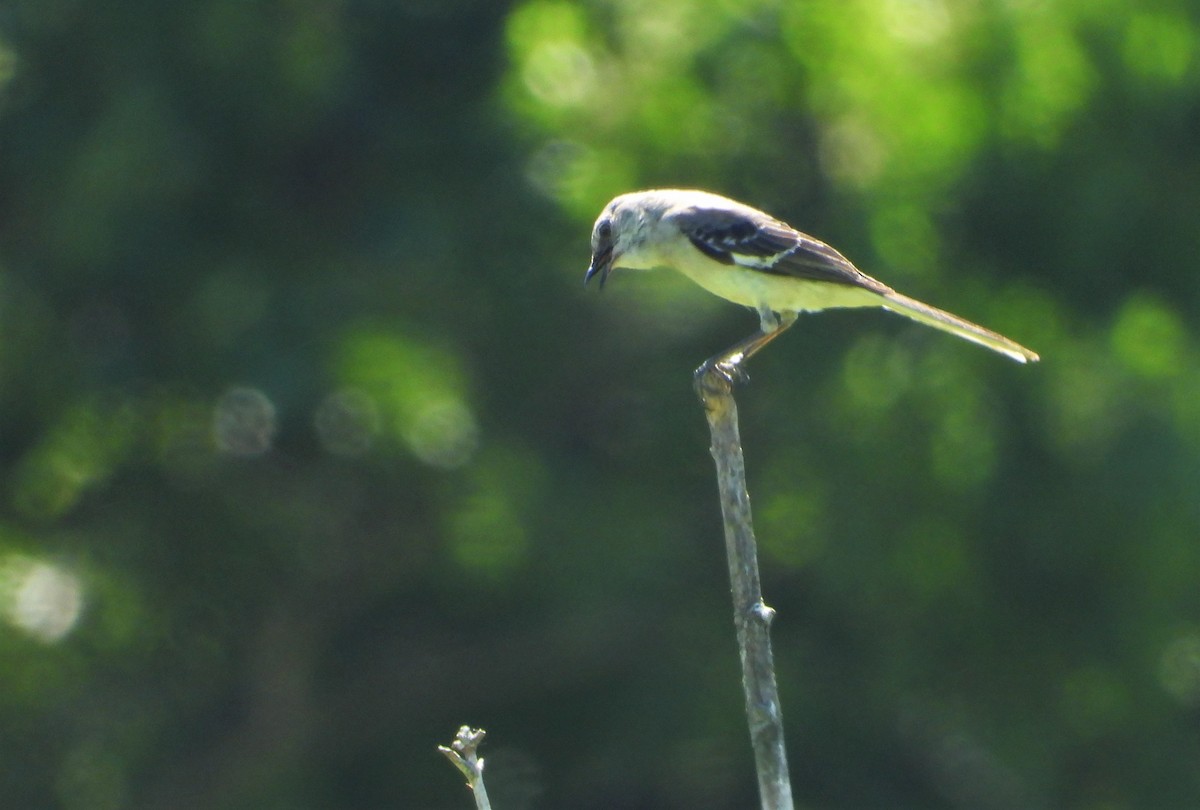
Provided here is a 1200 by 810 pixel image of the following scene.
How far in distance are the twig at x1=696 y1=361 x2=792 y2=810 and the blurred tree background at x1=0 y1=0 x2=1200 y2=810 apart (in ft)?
13.0

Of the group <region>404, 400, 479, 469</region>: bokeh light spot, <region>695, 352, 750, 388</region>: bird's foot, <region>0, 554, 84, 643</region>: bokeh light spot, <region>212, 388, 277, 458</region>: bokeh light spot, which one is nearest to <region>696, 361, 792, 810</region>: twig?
<region>695, 352, 750, 388</region>: bird's foot

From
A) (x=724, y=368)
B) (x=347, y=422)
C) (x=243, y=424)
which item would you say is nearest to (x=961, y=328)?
(x=724, y=368)

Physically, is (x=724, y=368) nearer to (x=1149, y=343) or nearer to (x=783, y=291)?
(x=783, y=291)

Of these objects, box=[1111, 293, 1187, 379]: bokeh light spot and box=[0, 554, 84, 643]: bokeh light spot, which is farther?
box=[0, 554, 84, 643]: bokeh light spot

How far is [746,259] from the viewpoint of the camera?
177 inches

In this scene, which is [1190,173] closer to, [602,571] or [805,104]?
[805,104]

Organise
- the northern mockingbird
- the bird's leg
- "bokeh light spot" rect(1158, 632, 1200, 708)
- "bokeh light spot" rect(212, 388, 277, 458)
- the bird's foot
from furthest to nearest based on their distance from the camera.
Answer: "bokeh light spot" rect(212, 388, 277, 458), "bokeh light spot" rect(1158, 632, 1200, 708), the northern mockingbird, the bird's leg, the bird's foot

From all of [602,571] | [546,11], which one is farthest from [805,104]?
[602,571]

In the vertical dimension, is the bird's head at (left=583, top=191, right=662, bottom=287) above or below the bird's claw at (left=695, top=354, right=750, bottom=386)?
above

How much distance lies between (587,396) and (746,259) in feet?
11.8

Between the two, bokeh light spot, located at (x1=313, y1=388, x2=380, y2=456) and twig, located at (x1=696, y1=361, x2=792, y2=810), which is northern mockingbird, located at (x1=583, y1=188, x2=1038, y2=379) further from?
bokeh light spot, located at (x1=313, y1=388, x2=380, y2=456)

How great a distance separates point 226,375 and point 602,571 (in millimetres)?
1811

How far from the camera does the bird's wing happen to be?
175 inches

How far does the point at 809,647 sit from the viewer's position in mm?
7941
